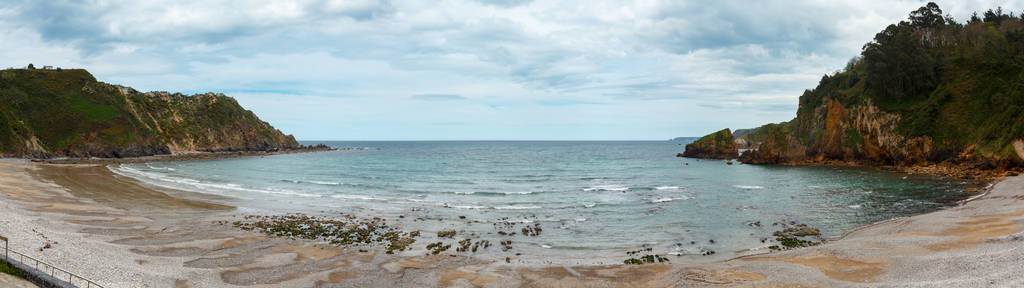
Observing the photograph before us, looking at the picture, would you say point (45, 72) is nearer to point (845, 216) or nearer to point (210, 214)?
point (210, 214)

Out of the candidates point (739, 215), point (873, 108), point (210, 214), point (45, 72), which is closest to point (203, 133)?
point (45, 72)

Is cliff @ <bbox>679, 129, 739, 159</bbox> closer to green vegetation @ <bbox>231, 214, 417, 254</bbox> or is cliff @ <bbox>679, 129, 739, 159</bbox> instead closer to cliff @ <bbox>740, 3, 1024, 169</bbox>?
cliff @ <bbox>740, 3, 1024, 169</bbox>

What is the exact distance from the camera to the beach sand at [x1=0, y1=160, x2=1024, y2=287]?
14.9m

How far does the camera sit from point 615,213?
33781 mm

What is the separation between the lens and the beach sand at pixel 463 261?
1495 centimetres

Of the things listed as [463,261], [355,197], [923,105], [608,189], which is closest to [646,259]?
[463,261]

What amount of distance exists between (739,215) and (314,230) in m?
27.8

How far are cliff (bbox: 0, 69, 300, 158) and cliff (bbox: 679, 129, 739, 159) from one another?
13235 cm

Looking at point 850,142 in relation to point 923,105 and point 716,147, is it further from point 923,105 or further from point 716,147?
point 716,147

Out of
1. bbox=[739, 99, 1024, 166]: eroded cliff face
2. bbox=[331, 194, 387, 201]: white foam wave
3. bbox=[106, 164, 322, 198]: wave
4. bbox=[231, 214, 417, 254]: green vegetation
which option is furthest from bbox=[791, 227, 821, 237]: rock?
bbox=[106, 164, 322, 198]: wave

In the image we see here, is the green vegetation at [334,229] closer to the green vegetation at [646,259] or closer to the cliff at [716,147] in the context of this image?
the green vegetation at [646,259]

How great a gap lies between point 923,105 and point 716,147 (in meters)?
50.1

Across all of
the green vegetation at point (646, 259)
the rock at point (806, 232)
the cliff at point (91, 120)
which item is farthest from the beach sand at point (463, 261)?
the cliff at point (91, 120)

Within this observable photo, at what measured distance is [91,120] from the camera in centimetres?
9681
